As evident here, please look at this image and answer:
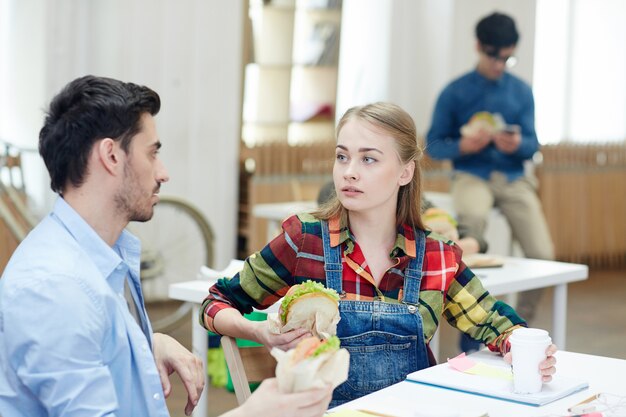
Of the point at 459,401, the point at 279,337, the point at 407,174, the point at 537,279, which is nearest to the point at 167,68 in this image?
the point at 537,279

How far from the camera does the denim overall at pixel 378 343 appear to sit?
2662 mm

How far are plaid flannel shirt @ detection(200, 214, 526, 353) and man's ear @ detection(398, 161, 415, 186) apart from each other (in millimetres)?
157

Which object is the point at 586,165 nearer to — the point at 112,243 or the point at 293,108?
the point at 293,108

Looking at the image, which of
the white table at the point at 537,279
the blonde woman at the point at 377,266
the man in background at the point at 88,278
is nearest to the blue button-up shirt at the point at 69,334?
the man in background at the point at 88,278

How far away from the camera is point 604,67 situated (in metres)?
10.6

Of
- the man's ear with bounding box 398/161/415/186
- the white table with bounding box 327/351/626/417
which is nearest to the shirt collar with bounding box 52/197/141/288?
the white table with bounding box 327/351/626/417

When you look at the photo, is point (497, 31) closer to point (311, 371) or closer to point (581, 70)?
point (581, 70)

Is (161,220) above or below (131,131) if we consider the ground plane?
below

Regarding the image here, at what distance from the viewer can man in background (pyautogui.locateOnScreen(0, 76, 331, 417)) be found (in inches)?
75.0

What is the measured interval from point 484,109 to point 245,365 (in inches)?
167

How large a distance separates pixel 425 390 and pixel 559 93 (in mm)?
8637

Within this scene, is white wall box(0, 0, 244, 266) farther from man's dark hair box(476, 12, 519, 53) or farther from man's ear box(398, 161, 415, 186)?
man's ear box(398, 161, 415, 186)

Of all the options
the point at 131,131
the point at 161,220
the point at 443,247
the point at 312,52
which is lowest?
the point at 161,220

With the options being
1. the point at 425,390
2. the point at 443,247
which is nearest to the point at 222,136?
the point at 443,247
